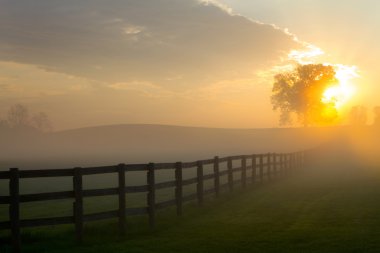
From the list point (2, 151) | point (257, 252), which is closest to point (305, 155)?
point (257, 252)

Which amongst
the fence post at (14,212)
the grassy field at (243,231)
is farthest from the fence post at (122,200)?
the fence post at (14,212)

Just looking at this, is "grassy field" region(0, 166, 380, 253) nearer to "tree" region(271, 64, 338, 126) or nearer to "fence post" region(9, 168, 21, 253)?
"fence post" region(9, 168, 21, 253)

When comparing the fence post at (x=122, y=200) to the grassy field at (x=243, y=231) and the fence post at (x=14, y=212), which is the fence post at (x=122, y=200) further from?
the fence post at (x=14, y=212)

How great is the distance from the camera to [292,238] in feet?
41.0

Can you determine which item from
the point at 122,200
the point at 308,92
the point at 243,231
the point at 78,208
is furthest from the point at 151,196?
the point at 308,92

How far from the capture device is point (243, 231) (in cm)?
1367

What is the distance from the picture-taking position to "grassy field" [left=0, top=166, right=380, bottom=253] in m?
11.7

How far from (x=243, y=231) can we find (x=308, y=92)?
8542 centimetres

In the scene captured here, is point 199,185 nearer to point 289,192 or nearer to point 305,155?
point 289,192

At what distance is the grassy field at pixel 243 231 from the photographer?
11.7m

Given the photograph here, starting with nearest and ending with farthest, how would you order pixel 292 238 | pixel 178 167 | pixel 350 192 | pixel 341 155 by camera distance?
1. pixel 292 238
2. pixel 178 167
3. pixel 350 192
4. pixel 341 155

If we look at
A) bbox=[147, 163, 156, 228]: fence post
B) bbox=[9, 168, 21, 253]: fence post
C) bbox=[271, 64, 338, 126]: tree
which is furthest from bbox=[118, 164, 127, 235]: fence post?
bbox=[271, 64, 338, 126]: tree

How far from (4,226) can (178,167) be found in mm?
6681

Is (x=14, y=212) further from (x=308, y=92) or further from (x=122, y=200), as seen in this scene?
(x=308, y=92)
